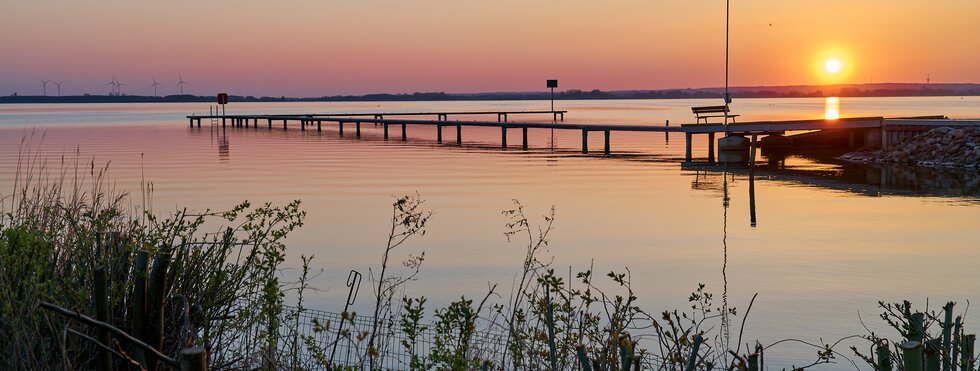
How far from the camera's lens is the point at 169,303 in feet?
21.4

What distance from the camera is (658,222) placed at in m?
20.6

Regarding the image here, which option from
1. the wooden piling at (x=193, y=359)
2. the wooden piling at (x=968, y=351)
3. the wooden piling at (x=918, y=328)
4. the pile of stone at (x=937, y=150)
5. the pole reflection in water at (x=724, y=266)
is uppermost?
the wooden piling at (x=193, y=359)

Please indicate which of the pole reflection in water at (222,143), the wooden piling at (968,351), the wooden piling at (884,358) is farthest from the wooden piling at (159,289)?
the pole reflection in water at (222,143)

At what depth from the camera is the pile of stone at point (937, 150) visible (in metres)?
33.9

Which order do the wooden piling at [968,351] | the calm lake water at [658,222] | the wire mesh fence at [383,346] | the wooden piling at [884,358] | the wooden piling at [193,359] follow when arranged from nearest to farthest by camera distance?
the wooden piling at [193,359] < the wooden piling at [884,358] < the wooden piling at [968,351] < the wire mesh fence at [383,346] < the calm lake water at [658,222]

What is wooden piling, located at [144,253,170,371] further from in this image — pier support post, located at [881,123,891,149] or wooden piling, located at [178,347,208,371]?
pier support post, located at [881,123,891,149]

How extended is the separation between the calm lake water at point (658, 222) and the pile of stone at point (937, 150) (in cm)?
213

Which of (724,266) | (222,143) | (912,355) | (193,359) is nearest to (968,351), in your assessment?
(912,355)

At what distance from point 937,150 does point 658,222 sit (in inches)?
738

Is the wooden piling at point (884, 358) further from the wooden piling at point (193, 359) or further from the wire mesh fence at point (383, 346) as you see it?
the wooden piling at point (193, 359)

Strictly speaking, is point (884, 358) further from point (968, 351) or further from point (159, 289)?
point (159, 289)

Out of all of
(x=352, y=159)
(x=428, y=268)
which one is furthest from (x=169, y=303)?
(x=352, y=159)

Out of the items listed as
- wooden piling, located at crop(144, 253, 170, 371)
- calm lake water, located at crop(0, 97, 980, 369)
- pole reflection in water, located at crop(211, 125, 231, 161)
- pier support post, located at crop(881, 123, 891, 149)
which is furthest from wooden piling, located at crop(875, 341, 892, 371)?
pole reflection in water, located at crop(211, 125, 231, 161)

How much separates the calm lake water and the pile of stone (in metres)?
2.13
